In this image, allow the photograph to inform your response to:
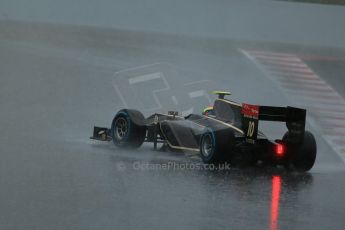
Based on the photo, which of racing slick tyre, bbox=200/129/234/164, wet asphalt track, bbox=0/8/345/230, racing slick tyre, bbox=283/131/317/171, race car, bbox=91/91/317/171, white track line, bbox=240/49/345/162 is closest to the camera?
wet asphalt track, bbox=0/8/345/230

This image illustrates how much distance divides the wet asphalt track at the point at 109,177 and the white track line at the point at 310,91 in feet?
1.26

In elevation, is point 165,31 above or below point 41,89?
above

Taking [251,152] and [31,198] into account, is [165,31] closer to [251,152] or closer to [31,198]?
[251,152]

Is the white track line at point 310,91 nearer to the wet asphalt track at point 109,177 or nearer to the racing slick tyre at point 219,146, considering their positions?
the wet asphalt track at point 109,177

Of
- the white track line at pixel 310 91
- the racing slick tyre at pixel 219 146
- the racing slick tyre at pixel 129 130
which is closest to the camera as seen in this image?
the racing slick tyre at pixel 219 146

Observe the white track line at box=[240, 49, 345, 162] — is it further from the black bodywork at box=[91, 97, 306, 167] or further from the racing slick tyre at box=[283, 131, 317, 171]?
the black bodywork at box=[91, 97, 306, 167]

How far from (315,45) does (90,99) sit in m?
10.9

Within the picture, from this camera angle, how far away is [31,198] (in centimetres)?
852

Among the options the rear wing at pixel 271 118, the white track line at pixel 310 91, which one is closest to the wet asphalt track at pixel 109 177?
the white track line at pixel 310 91

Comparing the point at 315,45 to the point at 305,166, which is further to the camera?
the point at 315,45

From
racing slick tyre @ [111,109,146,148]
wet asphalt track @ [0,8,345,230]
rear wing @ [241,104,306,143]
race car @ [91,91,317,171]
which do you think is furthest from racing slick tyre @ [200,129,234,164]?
racing slick tyre @ [111,109,146,148]

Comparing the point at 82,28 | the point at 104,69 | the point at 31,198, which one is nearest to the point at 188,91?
the point at 104,69

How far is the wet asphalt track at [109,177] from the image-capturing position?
802 centimetres

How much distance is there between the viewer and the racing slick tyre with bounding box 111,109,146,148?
42.4 ft
